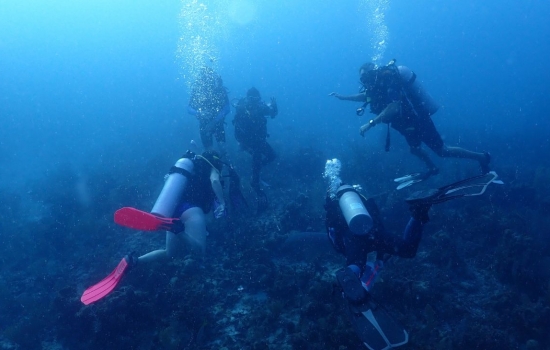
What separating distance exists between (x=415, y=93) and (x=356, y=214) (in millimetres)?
4982

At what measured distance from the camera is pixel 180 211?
6.00 m

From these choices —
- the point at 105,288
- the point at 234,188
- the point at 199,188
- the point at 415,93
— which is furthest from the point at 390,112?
the point at 105,288

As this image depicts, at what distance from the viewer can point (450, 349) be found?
178 inches

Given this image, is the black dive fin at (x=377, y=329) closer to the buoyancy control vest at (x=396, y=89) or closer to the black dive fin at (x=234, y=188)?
the black dive fin at (x=234, y=188)

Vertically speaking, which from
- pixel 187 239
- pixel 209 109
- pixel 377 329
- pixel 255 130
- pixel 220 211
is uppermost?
pixel 209 109

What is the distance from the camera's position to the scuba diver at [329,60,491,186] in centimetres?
758

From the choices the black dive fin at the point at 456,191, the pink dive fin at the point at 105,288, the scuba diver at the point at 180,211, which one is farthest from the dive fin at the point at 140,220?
the black dive fin at the point at 456,191

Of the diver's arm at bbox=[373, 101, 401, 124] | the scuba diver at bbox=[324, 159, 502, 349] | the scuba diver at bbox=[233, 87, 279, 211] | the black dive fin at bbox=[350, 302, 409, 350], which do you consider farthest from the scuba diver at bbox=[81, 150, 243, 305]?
the diver's arm at bbox=[373, 101, 401, 124]

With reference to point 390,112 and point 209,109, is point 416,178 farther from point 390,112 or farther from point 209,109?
point 209,109

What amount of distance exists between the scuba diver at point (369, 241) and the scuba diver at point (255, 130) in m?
4.30

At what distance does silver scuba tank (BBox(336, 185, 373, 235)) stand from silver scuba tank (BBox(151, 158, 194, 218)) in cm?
299

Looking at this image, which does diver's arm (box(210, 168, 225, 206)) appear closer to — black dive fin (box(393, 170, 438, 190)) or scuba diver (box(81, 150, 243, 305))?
scuba diver (box(81, 150, 243, 305))

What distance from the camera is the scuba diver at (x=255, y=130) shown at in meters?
9.58

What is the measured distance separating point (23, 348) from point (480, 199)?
39.1 feet
